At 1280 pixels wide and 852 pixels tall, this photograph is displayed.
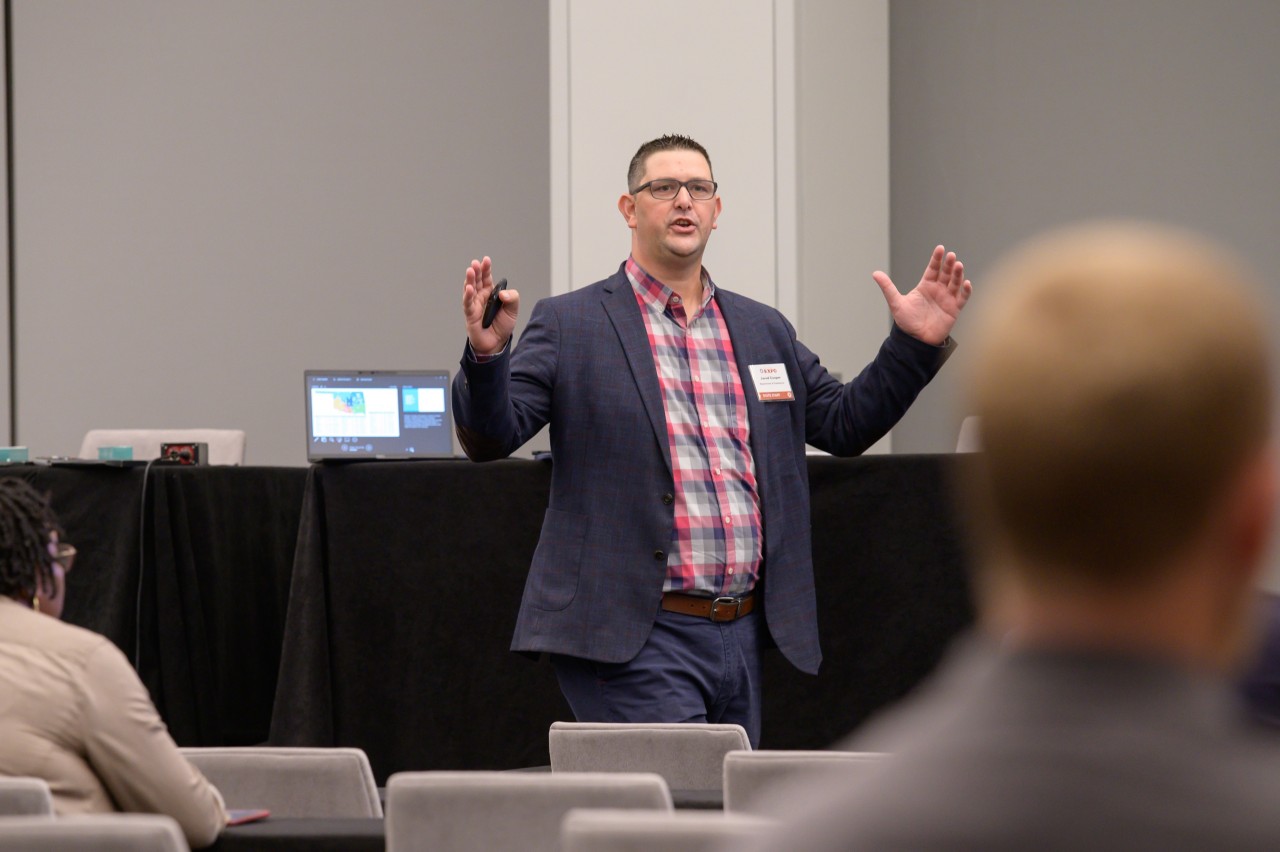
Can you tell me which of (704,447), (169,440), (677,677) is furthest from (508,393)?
(169,440)

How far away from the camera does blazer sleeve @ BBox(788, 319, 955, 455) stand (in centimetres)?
304

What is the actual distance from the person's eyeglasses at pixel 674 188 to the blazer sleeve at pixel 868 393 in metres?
0.40

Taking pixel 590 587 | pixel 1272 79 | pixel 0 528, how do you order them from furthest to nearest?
1. pixel 1272 79
2. pixel 590 587
3. pixel 0 528

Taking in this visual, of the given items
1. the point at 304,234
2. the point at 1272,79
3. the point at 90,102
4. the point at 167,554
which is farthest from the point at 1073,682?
the point at 90,102

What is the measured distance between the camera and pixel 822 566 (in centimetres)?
349

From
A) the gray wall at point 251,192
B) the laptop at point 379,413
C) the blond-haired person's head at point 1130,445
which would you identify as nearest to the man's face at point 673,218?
the laptop at point 379,413

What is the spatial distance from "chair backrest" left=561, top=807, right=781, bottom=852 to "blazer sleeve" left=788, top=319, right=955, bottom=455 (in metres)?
1.79

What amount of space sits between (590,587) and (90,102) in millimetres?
5266

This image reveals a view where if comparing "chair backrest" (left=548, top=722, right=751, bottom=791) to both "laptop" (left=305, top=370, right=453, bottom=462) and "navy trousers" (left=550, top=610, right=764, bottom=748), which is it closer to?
"navy trousers" (left=550, top=610, right=764, bottom=748)

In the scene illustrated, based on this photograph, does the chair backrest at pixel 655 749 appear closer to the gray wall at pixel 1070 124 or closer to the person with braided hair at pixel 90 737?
the person with braided hair at pixel 90 737

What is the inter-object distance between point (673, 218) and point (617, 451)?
1.61 ft

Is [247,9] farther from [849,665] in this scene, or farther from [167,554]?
[849,665]

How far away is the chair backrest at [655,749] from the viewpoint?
7.51 feet

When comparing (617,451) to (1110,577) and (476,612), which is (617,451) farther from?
(1110,577)
